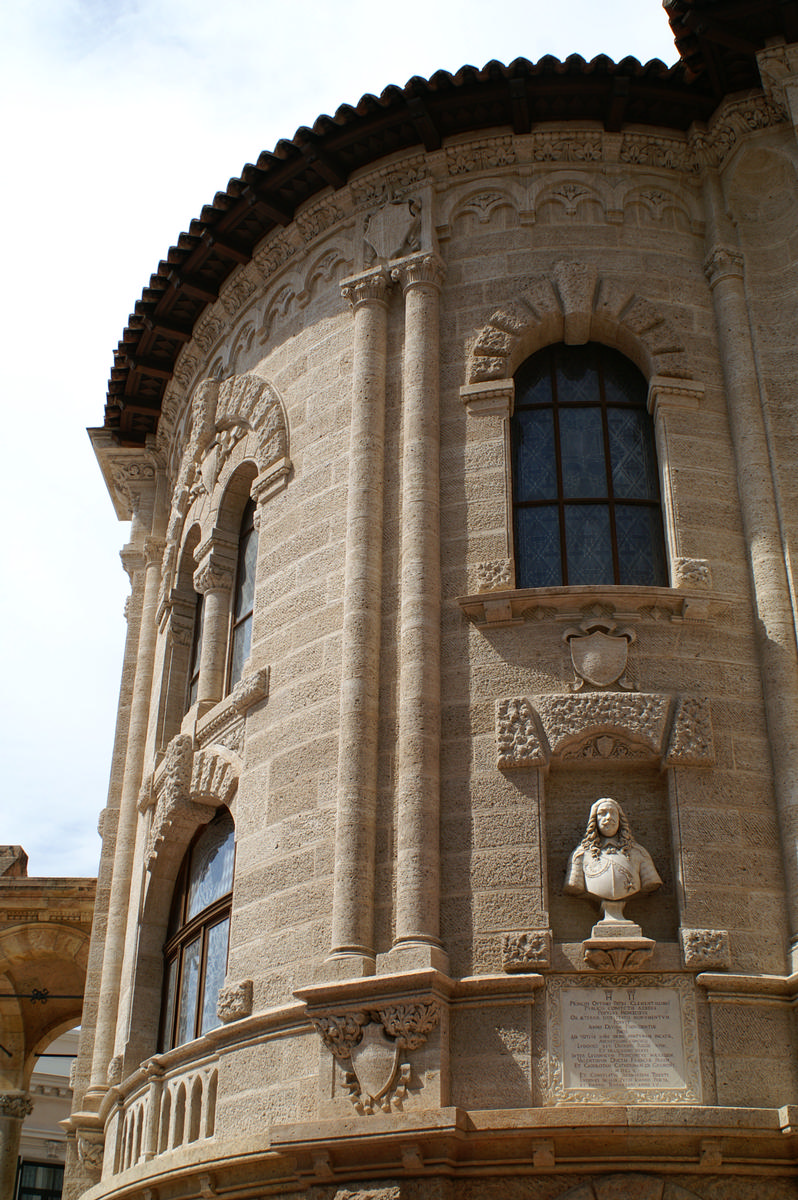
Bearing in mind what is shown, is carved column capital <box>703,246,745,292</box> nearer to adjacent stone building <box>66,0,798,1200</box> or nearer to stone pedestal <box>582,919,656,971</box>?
adjacent stone building <box>66,0,798,1200</box>

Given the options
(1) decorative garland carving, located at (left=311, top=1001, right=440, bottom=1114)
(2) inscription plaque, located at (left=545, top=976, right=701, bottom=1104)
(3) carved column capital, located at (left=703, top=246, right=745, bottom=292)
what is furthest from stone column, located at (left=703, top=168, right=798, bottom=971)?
(1) decorative garland carving, located at (left=311, top=1001, right=440, bottom=1114)

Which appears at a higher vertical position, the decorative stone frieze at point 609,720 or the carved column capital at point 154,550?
the carved column capital at point 154,550

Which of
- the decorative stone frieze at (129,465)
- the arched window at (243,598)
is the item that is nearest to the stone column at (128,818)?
the decorative stone frieze at (129,465)

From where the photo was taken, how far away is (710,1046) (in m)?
9.42

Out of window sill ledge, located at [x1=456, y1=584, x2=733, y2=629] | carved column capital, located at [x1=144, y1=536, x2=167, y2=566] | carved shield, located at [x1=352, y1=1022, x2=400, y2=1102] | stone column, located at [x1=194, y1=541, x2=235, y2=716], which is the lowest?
carved shield, located at [x1=352, y1=1022, x2=400, y2=1102]

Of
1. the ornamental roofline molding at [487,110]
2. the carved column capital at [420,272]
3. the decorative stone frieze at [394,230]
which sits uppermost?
the ornamental roofline molding at [487,110]

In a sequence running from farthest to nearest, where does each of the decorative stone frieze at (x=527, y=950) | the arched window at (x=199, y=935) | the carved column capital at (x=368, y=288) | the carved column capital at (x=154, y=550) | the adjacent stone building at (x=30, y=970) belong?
the adjacent stone building at (x=30, y=970), the carved column capital at (x=154, y=550), the carved column capital at (x=368, y=288), the arched window at (x=199, y=935), the decorative stone frieze at (x=527, y=950)

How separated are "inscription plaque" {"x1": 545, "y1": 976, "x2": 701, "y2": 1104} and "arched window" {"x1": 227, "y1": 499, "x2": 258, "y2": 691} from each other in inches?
216

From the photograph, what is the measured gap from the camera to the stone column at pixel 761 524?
34.1ft

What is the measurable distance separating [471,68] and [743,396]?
173 inches

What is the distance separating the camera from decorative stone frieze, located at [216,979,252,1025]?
35.8 feet

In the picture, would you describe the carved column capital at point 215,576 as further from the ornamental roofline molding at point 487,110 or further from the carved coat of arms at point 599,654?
the carved coat of arms at point 599,654

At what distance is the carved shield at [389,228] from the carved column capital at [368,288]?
336mm

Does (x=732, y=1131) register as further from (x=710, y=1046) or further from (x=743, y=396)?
(x=743, y=396)
